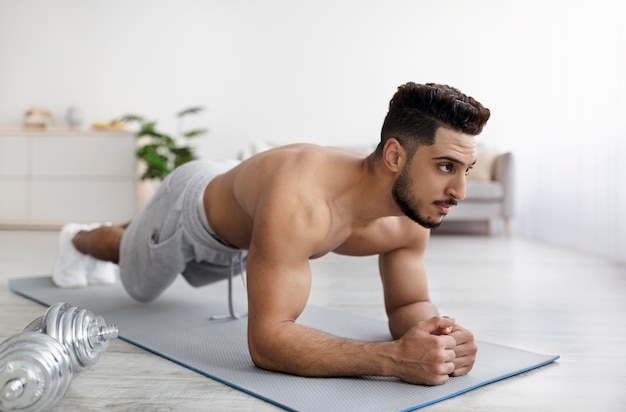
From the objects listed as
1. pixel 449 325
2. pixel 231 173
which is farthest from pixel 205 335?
pixel 449 325

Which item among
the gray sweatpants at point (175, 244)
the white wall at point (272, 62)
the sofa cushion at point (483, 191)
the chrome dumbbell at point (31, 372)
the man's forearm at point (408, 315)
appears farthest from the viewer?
the white wall at point (272, 62)

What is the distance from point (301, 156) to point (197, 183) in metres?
0.60

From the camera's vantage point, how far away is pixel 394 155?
150cm

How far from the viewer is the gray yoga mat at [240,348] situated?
1.38 m

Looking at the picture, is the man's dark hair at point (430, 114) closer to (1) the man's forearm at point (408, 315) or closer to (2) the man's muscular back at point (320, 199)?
(2) the man's muscular back at point (320, 199)

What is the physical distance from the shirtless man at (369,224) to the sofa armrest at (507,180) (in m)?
3.76

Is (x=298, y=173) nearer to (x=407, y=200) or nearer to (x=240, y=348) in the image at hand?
(x=407, y=200)

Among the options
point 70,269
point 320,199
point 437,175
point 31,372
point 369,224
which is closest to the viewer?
point 31,372

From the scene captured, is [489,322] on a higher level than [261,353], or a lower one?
lower

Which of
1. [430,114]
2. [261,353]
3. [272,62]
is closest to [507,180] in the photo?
[272,62]

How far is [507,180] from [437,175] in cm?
415

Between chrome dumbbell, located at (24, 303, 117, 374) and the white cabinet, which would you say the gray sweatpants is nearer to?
chrome dumbbell, located at (24, 303, 117, 374)

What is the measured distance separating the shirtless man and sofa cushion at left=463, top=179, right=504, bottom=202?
12.0 ft

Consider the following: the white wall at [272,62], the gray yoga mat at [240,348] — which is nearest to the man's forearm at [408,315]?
the gray yoga mat at [240,348]
